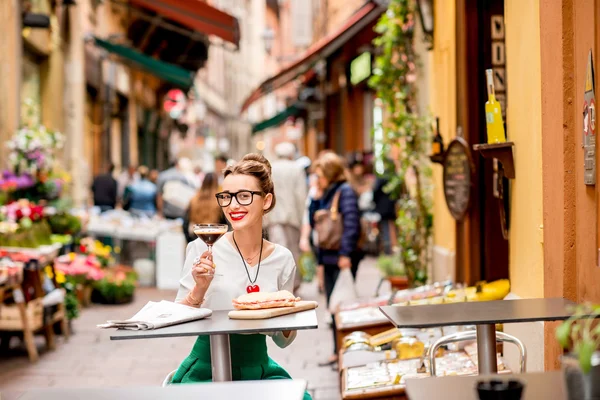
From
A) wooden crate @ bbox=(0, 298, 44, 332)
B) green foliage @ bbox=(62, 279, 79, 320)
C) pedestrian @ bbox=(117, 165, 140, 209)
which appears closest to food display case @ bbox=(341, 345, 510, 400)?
wooden crate @ bbox=(0, 298, 44, 332)

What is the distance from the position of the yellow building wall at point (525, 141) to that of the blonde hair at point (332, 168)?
269 centimetres

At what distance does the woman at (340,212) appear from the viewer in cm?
845

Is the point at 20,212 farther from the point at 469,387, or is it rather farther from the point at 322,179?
the point at 469,387

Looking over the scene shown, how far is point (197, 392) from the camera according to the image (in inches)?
110

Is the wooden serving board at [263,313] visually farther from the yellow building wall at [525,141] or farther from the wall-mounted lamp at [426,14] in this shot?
the wall-mounted lamp at [426,14]

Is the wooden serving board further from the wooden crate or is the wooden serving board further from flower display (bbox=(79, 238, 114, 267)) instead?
flower display (bbox=(79, 238, 114, 267))

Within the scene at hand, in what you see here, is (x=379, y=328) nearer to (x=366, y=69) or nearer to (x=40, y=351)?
(x=40, y=351)

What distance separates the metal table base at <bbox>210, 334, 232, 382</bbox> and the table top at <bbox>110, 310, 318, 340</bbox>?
80 mm

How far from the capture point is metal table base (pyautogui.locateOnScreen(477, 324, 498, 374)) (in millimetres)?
3789

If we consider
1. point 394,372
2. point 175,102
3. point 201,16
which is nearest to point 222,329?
point 394,372

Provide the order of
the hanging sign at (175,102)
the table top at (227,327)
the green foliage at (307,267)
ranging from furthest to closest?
1. the hanging sign at (175,102)
2. the green foliage at (307,267)
3. the table top at (227,327)

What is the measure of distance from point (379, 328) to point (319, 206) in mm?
2214

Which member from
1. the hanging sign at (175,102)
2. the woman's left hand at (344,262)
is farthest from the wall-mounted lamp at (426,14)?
the hanging sign at (175,102)

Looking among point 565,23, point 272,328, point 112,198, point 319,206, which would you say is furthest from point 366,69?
point 272,328
